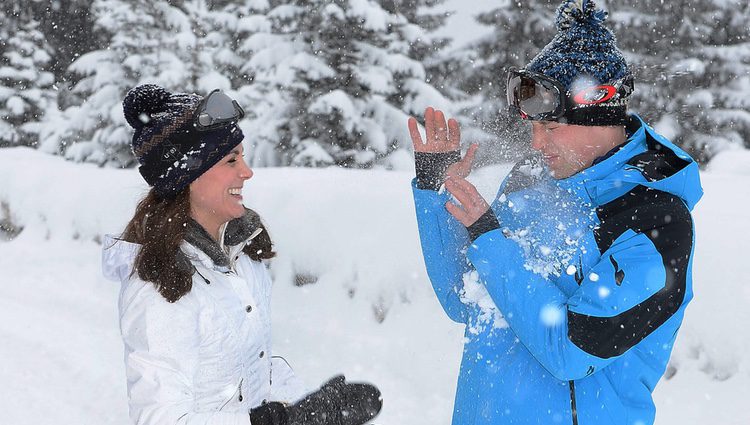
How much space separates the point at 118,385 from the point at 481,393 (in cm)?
419

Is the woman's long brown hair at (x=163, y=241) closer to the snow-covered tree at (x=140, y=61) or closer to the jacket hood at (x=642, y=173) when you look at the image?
the jacket hood at (x=642, y=173)

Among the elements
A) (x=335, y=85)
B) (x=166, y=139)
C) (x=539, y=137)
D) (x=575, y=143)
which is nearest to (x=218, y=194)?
(x=166, y=139)

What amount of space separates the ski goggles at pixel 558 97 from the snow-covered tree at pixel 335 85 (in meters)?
10.5

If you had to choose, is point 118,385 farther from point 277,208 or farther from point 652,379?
point 652,379

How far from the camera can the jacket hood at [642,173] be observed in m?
1.96

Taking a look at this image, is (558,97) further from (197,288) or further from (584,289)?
(197,288)

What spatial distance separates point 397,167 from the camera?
1285 centimetres

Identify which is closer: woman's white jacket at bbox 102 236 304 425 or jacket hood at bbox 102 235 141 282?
woman's white jacket at bbox 102 236 304 425

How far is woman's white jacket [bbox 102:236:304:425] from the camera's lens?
1901 millimetres

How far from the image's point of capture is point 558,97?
2205mm

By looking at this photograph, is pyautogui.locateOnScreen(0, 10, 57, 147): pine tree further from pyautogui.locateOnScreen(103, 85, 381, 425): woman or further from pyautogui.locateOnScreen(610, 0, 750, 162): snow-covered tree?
pyautogui.locateOnScreen(103, 85, 381, 425): woman

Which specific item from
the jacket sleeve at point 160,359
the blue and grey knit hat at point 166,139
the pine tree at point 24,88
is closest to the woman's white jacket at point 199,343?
the jacket sleeve at point 160,359

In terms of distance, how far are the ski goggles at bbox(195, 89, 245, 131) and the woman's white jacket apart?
472 millimetres

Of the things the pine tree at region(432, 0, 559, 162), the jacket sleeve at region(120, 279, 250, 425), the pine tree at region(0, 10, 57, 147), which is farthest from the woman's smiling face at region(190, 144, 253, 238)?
the pine tree at region(0, 10, 57, 147)
